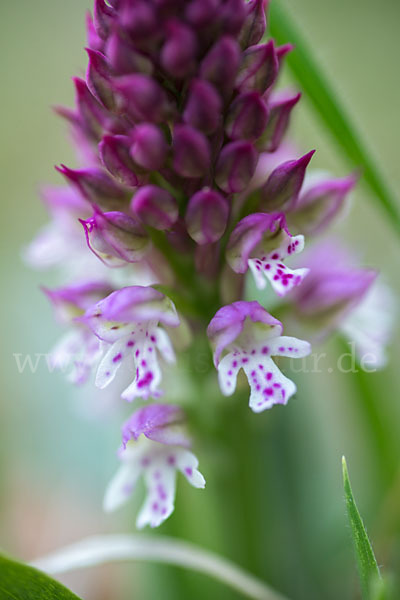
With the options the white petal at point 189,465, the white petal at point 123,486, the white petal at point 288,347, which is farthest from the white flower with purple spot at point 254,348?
the white petal at point 123,486

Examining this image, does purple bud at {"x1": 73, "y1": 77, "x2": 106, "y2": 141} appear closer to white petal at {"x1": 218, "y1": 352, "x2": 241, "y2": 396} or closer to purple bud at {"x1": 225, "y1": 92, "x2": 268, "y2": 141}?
purple bud at {"x1": 225, "y1": 92, "x2": 268, "y2": 141}

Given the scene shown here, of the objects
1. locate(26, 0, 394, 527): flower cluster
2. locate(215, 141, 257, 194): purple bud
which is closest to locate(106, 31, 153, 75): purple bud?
locate(26, 0, 394, 527): flower cluster

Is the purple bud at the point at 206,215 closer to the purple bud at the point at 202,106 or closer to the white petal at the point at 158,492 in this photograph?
the purple bud at the point at 202,106

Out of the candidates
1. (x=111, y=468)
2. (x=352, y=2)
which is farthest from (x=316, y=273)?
(x=352, y=2)

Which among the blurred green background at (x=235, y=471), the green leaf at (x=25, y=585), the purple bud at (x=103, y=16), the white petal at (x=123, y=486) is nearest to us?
the green leaf at (x=25, y=585)

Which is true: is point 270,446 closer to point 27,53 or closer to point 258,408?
point 258,408

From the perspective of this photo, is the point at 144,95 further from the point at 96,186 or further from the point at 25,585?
the point at 25,585
